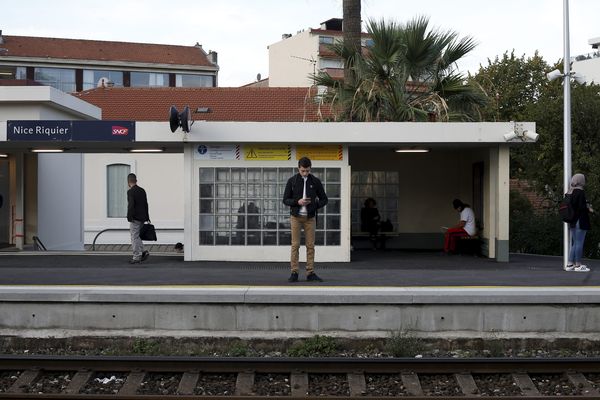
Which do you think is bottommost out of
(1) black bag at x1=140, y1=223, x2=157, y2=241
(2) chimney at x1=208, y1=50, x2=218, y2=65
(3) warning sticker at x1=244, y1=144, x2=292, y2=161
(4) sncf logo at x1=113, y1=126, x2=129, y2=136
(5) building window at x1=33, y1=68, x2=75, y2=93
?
A: (1) black bag at x1=140, y1=223, x2=157, y2=241

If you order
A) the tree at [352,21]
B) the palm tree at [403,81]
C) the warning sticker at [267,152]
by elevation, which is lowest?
the warning sticker at [267,152]

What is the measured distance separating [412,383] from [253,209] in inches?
314

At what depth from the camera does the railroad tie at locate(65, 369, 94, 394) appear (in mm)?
8305

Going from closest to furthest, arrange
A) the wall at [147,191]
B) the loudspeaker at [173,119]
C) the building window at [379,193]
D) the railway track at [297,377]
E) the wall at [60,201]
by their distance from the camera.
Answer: the railway track at [297,377] < the loudspeaker at [173,119] < the building window at [379,193] < the wall at [60,201] < the wall at [147,191]

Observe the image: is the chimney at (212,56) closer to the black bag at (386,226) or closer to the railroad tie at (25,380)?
the black bag at (386,226)

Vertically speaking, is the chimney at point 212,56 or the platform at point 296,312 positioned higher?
the chimney at point 212,56

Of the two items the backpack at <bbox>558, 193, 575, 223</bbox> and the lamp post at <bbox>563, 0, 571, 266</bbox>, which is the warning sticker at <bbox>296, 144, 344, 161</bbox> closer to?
the lamp post at <bbox>563, 0, 571, 266</bbox>

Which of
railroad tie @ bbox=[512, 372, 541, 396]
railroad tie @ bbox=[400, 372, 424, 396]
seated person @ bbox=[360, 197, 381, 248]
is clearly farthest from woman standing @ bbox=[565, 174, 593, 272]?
railroad tie @ bbox=[400, 372, 424, 396]

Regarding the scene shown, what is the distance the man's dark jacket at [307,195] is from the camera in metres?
12.0

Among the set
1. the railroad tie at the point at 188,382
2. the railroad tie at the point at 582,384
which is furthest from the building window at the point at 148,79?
the railroad tie at the point at 582,384

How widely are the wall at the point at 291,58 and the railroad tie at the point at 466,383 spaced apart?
52.7m

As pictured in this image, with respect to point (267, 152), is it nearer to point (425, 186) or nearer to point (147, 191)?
point (425, 186)

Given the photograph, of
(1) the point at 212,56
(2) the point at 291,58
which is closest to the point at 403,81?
(2) the point at 291,58

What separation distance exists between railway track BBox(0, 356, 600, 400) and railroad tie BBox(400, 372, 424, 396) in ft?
0.04
